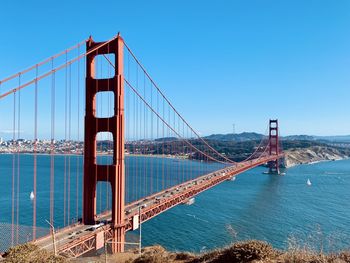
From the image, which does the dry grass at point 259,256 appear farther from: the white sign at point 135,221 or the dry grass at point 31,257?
the white sign at point 135,221

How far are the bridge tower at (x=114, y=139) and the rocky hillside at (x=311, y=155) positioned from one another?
69.7 m

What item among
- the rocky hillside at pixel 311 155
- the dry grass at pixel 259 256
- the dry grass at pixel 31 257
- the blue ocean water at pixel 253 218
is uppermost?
the dry grass at pixel 31 257

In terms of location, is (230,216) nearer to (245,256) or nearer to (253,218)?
(253,218)

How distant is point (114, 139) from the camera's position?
1436cm

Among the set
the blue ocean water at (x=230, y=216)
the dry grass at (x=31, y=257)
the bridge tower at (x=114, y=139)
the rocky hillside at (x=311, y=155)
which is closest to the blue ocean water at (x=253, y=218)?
the blue ocean water at (x=230, y=216)

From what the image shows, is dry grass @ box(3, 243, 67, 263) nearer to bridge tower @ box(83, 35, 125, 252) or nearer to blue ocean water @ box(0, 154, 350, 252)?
bridge tower @ box(83, 35, 125, 252)

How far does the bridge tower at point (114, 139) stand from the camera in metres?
14.3

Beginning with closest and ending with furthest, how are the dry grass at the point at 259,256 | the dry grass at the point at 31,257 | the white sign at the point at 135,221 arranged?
the dry grass at the point at 31,257
the dry grass at the point at 259,256
the white sign at the point at 135,221

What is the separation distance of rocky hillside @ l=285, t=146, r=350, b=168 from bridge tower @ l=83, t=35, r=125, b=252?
229 feet

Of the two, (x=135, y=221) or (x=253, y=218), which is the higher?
(x=135, y=221)

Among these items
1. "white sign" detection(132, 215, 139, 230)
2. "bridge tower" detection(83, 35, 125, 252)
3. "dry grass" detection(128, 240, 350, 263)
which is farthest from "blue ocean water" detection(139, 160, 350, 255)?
"dry grass" detection(128, 240, 350, 263)

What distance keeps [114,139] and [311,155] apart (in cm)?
9142

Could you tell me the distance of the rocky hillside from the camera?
86125 mm

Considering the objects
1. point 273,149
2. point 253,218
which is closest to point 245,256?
point 253,218
